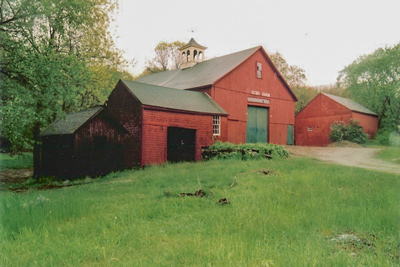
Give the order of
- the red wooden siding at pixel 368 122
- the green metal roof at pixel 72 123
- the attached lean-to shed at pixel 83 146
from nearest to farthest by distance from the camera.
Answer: the attached lean-to shed at pixel 83 146 < the green metal roof at pixel 72 123 < the red wooden siding at pixel 368 122

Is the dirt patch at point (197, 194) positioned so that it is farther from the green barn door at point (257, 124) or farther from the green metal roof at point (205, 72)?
the green barn door at point (257, 124)

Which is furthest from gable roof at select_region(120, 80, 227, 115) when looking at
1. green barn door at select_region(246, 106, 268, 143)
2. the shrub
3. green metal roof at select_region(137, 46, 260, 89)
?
green barn door at select_region(246, 106, 268, 143)

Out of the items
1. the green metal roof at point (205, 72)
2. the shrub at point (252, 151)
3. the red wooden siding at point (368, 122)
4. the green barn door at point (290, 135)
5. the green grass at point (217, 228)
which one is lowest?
the green grass at point (217, 228)

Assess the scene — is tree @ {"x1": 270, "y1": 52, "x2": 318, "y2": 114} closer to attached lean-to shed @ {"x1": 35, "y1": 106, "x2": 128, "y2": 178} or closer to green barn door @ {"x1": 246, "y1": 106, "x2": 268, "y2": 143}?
green barn door @ {"x1": 246, "y1": 106, "x2": 268, "y2": 143}

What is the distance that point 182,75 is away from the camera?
30.2 m

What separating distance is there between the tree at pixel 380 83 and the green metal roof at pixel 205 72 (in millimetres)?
19817

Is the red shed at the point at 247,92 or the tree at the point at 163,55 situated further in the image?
the tree at the point at 163,55

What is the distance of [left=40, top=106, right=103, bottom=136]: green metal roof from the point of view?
56.3ft

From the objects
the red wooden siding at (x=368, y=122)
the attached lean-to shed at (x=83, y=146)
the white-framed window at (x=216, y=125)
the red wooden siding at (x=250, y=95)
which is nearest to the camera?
the attached lean-to shed at (x=83, y=146)

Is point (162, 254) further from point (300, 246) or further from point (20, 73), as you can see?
point (20, 73)

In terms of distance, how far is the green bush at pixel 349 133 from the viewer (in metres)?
30.7

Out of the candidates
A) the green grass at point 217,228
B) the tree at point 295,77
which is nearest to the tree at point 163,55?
the tree at point 295,77

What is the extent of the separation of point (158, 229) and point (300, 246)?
2.55 metres

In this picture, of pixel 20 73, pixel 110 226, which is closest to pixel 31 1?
pixel 20 73
